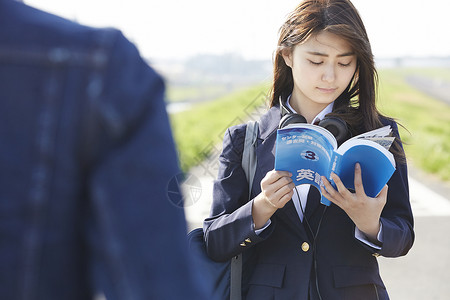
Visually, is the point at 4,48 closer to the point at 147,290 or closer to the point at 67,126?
the point at 67,126

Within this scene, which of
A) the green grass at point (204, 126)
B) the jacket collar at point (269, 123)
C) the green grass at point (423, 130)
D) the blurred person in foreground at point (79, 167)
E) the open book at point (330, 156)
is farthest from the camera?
the green grass at point (204, 126)

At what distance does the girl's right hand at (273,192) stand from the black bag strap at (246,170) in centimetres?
16

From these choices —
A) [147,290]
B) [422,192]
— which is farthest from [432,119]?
[147,290]

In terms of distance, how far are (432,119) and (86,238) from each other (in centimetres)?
1571

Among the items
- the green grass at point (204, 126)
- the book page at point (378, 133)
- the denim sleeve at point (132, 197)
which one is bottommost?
the green grass at point (204, 126)

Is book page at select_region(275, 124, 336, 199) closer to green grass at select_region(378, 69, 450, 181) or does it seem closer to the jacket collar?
the jacket collar

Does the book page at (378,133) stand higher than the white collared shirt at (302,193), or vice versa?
the book page at (378,133)

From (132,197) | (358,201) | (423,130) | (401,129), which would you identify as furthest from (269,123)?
(423,130)

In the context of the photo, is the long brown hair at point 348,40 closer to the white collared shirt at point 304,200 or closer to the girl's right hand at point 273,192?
the white collared shirt at point 304,200

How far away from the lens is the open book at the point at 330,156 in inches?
75.0

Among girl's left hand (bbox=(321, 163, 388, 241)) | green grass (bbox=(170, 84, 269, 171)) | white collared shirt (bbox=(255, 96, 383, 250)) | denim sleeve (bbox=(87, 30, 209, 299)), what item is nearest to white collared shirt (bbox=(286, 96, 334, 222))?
white collared shirt (bbox=(255, 96, 383, 250))

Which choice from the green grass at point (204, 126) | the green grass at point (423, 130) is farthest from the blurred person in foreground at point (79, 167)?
the green grass at point (204, 126)

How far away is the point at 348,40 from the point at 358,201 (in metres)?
0.64

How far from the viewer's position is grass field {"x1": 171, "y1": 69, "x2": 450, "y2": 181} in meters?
4.04
